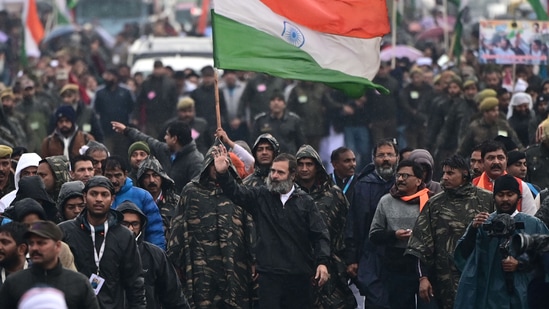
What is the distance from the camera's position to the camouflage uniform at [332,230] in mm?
15039

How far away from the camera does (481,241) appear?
12555mm

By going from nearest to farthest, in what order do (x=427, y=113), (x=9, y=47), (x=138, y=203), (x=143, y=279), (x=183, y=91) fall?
(x=143, y=279), (x=138, y=203), (x=427, y=113), (x=183, y=91), (x=9, y=47)

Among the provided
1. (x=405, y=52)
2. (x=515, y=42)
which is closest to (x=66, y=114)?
(x=515, y=42)

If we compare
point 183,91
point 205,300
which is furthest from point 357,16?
point 183,91

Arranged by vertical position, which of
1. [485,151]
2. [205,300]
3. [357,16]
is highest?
[357,16]

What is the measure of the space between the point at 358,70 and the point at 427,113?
1043 cm

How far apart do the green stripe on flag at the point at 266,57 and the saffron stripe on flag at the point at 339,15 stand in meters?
0.26

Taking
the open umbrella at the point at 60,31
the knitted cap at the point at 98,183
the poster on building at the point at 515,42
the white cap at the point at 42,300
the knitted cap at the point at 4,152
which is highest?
the open umbrella at the point at 60,31

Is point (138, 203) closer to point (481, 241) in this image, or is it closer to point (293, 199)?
point (293, 199)

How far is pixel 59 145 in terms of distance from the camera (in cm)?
1827

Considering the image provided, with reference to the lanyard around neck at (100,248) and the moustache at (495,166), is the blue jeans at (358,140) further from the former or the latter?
the lanyard around neck at (100,248)

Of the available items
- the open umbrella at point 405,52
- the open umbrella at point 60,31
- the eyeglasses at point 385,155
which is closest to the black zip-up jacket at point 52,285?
the eyeglasses at point 385,155

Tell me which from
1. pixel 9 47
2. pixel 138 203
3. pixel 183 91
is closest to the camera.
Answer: pixel 138 203

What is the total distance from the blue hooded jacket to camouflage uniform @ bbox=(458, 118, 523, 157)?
19.0 feet
